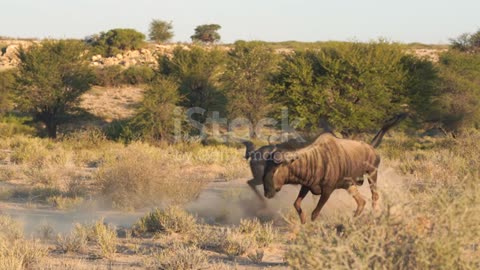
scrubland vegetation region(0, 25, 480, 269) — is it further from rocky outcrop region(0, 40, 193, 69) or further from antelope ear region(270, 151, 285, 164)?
rocky outcrop region(0, 40, 193, 69)

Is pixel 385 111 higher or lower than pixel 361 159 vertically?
lower

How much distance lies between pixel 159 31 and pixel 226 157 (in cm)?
6258

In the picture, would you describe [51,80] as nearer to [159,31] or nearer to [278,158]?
[278,158]

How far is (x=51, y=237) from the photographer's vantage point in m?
7.86

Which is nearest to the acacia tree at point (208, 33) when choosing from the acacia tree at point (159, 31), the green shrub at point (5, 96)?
the acacia tree at point (159, 31)

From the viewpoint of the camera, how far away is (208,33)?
80562 mm

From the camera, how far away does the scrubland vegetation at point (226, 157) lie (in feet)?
13.2

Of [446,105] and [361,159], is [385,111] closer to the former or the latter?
[446,105]

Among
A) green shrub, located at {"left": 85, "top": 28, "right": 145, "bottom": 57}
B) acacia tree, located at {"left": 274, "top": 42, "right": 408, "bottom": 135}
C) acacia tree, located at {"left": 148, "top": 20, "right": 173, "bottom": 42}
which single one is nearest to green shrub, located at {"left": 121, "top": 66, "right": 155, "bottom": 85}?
green shrub, located at {"left": 85, "top": 28, "right": 145, "bottom": 57}

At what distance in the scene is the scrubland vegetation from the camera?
402 cm

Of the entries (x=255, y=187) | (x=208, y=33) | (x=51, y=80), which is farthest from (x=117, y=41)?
(x=255, y=187)

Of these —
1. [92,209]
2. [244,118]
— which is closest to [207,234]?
[92,209]

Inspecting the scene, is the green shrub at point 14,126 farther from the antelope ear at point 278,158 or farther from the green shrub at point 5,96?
the antelope ear at point 278,158

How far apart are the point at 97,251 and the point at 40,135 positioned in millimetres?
23272
